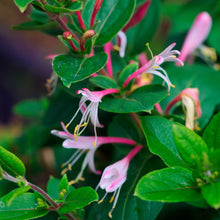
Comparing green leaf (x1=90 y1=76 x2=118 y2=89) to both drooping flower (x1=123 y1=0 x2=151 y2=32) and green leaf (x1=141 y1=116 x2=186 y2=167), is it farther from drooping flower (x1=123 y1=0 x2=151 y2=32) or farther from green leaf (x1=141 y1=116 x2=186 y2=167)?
drooping flower (x1=123 y1=0 x2=151 y2=32)

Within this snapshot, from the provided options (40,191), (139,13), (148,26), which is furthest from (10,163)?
(148,26)

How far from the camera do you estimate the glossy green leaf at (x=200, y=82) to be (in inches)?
35.8

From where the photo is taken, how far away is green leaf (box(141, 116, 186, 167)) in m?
0.62

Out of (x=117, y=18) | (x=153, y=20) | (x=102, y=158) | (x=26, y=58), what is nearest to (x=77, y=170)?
(x=102, y=158)

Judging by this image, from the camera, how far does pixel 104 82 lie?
695 mm

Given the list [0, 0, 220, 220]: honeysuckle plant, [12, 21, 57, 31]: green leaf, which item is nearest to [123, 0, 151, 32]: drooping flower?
[0, 0, 220, 220]: honeysuckle plant

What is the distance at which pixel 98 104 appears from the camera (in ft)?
Result: 2.21

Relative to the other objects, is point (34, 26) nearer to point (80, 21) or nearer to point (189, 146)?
point (80, 21)

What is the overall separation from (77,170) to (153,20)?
1.75ft

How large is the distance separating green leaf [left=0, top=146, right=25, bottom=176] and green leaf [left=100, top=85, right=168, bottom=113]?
174 mm

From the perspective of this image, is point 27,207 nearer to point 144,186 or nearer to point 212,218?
point 144,186

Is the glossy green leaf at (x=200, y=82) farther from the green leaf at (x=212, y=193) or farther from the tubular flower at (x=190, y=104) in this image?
the green leaf at (x=212, y=193)

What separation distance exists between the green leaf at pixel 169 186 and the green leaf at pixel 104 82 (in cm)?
20

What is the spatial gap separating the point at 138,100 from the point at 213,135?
156mm
